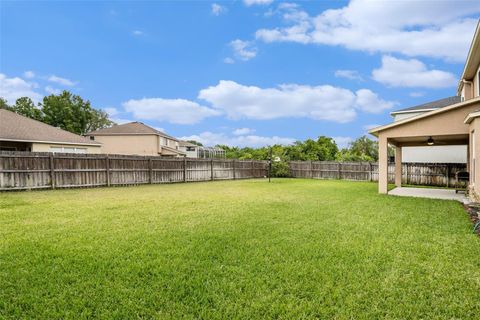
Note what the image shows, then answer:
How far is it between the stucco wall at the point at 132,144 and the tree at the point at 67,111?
48.3ft

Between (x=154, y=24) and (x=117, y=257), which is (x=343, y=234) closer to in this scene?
(x=117, y=257)

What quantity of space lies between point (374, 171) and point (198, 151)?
31639 millimetres

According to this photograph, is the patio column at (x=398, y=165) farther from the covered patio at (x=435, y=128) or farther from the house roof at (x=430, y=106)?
the house roof at (x=430, y=106)

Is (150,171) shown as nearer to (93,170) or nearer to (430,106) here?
(93,170)

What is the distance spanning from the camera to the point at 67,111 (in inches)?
1652

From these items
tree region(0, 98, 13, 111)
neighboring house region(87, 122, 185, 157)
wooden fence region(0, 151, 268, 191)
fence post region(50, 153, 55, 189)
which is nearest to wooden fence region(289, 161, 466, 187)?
wooden fence region(0, 151, 268, 191)

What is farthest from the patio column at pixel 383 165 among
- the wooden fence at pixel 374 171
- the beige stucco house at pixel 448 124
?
the wooden fence at pixel 374 171

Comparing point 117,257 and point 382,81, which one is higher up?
point 382,81

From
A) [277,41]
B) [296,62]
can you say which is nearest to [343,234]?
[277,41]

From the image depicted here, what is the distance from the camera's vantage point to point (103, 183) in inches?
579

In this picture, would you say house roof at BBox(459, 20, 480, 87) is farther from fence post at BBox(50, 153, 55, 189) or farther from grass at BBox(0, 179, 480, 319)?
fence post at BBox(50, 153, 55, 189)

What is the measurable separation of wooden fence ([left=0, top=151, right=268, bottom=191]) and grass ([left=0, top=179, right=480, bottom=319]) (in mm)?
7261

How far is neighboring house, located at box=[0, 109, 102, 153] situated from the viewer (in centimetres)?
1742

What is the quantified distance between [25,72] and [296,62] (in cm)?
3022
